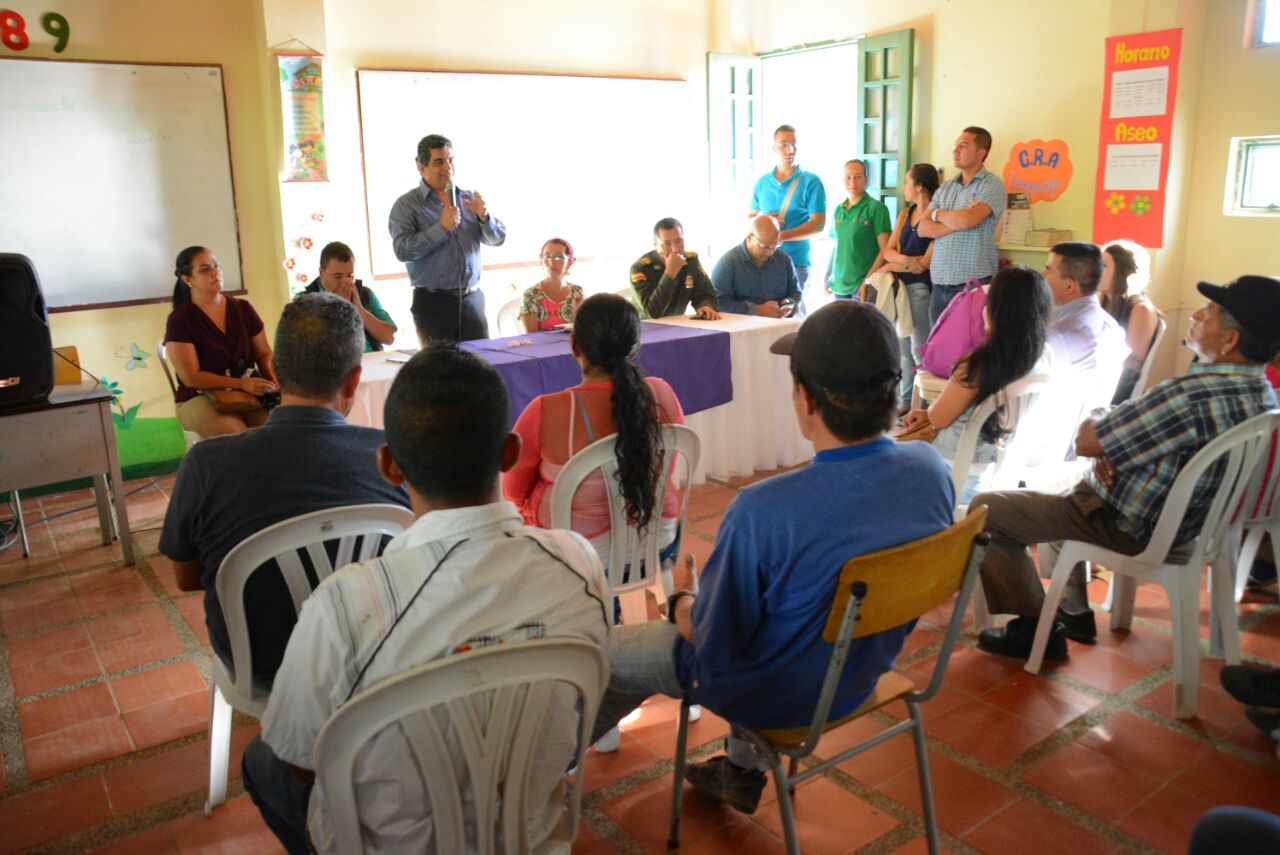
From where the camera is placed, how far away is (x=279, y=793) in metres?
1.56

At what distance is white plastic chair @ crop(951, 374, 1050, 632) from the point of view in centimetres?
302

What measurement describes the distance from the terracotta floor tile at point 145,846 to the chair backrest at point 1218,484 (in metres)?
2.45

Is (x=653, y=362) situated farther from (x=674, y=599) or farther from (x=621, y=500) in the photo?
(x=674, y=599)

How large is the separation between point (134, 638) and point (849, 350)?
2683 mm

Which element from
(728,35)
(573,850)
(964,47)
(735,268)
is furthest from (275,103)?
(573,850)

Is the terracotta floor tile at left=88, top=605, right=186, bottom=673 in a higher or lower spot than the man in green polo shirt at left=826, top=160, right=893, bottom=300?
lower

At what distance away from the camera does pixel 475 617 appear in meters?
1.23

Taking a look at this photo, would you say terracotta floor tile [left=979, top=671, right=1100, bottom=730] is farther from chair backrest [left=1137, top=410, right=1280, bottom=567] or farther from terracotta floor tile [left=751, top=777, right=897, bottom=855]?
terracotta floor tile [left=751, top=777, right=897, bottom=855]

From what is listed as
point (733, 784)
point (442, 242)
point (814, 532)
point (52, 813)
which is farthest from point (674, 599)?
point (442, 242)

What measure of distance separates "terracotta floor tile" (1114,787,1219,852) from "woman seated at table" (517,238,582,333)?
312cm

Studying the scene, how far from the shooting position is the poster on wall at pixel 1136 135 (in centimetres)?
496

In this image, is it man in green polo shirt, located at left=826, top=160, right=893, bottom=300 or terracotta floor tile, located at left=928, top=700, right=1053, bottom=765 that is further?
man in green polo shirt, located at left=826, top=160, right=893, bottom=300

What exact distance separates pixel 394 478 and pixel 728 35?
259 inches

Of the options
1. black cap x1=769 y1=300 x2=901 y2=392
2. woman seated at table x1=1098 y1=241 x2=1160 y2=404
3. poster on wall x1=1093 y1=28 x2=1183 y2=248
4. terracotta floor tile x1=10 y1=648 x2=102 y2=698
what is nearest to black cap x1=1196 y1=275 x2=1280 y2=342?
black cap x1=769 y1=300 x2=901 y2=392
